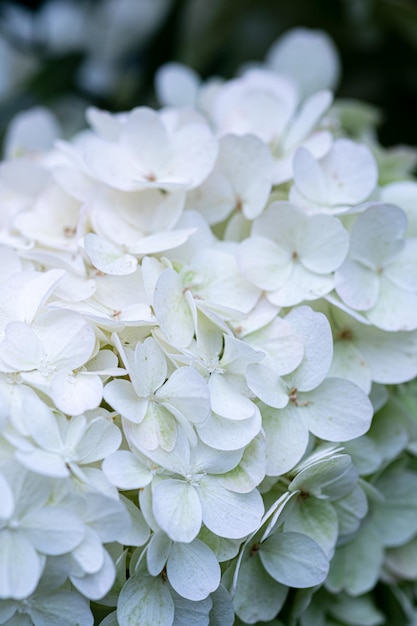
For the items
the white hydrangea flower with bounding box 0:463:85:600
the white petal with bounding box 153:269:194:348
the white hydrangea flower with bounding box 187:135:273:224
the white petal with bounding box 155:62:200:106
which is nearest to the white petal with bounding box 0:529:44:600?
the white hydrangea flower with bounding box 0:463:85:600

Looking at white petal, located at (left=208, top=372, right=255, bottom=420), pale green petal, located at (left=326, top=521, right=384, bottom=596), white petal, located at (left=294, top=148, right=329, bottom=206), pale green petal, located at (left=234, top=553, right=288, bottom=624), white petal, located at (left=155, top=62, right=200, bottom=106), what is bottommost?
pale green petal, located at (left=326, top=521, right=384, bottom=596)

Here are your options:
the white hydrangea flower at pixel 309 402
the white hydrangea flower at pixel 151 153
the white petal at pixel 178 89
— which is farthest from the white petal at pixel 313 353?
the white petal at pixel 178 89

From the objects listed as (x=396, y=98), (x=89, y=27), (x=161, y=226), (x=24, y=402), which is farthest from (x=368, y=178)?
(x=89, y=27)

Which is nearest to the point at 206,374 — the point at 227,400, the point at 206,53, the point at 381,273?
the point at 227,400

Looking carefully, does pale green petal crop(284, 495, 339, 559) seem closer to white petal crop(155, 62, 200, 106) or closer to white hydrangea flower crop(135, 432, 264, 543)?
white hydrangea flower crop(135, 432, 264, 543)

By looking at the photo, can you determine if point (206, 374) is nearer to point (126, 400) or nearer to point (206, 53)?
point (126, 400)

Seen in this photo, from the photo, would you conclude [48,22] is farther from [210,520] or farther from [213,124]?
[210,520]
